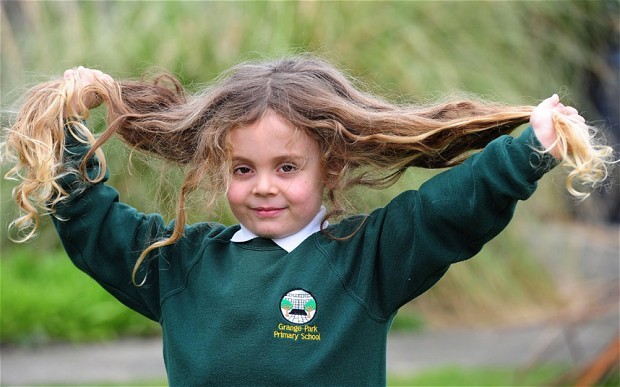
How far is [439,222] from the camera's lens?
231cm

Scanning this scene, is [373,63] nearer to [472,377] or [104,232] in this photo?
[472,377]

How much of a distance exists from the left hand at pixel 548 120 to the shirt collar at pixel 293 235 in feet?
1.82

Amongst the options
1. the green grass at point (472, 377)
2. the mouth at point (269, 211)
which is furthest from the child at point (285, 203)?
the green grass at point (472, 377)

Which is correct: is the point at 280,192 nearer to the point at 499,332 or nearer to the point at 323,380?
the point at 323,380

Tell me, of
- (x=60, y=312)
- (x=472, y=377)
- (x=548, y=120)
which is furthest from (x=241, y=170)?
(x=60, y=312)

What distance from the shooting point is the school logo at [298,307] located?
7.89 feet

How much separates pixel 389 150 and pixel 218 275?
0.48m

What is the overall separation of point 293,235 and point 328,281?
153 mm

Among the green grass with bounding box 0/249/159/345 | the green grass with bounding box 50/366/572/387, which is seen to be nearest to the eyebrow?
the green grass with bounding box 50/366/572/387

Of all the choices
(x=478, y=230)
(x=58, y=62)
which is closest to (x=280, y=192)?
(x=478, y=230)

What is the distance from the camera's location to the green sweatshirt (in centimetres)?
228

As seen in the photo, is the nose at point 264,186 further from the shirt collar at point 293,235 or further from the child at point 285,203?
the shirt collar at point 293,235

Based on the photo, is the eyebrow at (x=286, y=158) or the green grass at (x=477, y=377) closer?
the eyebrow at (x=286, y=158)

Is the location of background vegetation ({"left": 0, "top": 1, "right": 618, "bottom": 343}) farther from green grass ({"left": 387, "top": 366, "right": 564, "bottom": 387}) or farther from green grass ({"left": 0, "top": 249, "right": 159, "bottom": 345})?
green grass ({"left": 387, "top": 366, "right": 564, "bottom": 387})
